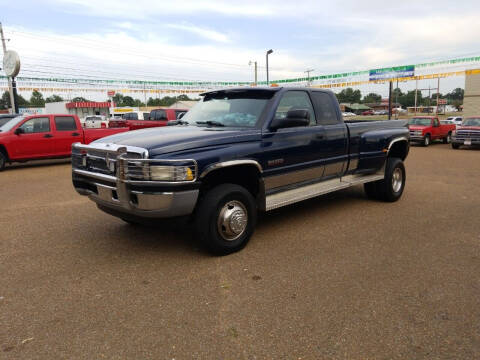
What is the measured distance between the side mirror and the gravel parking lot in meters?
1.41

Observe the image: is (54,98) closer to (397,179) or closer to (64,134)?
(64,134)

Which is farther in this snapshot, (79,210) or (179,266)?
(79,210)

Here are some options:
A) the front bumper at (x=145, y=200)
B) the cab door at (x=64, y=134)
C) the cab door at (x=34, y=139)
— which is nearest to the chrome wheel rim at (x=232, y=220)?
the front bumper at (x=145, y=200)

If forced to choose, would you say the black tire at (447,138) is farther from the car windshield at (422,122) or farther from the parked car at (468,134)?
the parked car at (468,134)

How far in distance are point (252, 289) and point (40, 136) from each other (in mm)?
10370

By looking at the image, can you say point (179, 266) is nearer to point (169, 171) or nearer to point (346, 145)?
point (169, 171)

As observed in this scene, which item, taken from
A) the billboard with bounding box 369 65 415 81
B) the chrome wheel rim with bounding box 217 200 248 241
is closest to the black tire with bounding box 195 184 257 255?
the chrome wheel rim with bounding box 217 200 248 241

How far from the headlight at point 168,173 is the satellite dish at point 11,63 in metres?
23.4

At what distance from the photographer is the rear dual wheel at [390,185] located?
643 centimetres

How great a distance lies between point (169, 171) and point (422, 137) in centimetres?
1823

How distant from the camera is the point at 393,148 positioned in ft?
22.4

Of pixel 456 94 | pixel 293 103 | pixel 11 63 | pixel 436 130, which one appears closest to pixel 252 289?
pixel 293 103

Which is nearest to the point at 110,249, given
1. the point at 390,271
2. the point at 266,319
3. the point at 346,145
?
the point at 266,319

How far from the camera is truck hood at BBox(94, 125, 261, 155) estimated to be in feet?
12.1
